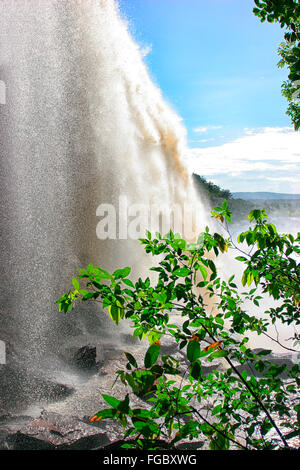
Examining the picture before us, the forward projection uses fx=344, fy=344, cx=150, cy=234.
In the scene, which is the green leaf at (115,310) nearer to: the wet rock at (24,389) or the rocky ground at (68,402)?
the rocky ground at (68,402)

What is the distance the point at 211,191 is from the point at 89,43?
27526 millimetres

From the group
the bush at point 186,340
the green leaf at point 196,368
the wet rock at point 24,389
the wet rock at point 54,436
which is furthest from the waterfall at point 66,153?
the green leaf at point 196,368

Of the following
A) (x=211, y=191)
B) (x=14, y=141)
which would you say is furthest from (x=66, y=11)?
(x=211, y=191)

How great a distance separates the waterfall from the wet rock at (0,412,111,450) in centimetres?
246

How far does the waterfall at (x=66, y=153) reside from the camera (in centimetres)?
917

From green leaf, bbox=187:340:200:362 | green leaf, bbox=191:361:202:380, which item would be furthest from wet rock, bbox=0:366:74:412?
green leaf, bbox=187:340:200:362

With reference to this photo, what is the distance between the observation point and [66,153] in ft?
35.9

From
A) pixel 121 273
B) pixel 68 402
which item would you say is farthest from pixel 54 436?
pixel 121 273

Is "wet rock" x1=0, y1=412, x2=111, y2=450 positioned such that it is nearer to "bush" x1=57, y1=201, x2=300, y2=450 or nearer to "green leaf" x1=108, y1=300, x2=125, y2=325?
"bush" x1=57, y1=201, x2=300, y2=450

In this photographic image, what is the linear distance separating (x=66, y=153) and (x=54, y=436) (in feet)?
26.9

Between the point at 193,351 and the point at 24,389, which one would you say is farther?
the point at 24,389

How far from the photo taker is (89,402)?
612 cm

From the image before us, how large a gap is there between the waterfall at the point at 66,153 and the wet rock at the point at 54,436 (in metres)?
2.46

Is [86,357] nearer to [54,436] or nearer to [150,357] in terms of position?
[54,436]
